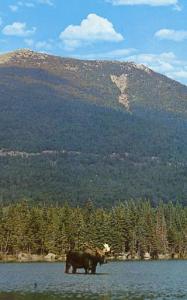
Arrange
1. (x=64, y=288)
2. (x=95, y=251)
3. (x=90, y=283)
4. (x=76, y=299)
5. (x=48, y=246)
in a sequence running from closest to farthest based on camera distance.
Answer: (x=76, y=299)
(x=64, y=288)
(x=90, y=283)
(x=95, y=251)
(x=48, y=246)

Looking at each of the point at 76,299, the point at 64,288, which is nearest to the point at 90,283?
the point at 64,288

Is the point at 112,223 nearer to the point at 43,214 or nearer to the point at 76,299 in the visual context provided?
the point at 43,214

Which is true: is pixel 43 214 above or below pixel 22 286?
above

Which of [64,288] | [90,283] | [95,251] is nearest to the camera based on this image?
[64,288]

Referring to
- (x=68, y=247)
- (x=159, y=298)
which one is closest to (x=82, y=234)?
(x=68, y=247)

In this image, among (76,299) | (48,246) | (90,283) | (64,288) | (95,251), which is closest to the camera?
(76,299)

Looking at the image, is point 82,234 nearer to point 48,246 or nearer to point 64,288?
point 48,246

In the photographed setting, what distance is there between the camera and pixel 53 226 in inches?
7318

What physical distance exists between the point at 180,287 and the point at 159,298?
13954 millimetres

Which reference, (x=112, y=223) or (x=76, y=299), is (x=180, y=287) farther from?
(x=112, y=223)

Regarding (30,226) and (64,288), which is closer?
(64,288)

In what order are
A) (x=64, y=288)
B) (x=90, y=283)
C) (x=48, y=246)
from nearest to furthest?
(x=64, y=288) → (x=90, y=283) → (x=48, y=246)

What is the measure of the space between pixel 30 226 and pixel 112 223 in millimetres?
24708

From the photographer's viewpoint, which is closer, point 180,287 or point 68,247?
point 180,287
